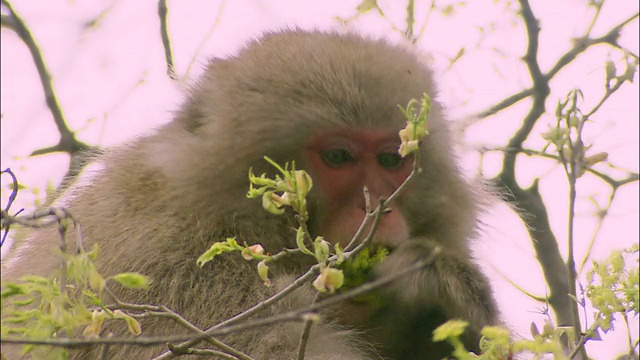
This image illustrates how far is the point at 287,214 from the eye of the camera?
4.08 metres

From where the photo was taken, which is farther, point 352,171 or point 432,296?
point 352,171

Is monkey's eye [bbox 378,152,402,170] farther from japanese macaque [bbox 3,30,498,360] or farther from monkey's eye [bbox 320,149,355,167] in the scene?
monkey's eye [bbox 320,149,355,167]

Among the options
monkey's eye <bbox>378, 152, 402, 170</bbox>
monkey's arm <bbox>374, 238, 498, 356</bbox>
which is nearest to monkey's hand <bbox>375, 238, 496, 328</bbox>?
monkey's arm <bbox>374, 238, 498, 356</bbox>

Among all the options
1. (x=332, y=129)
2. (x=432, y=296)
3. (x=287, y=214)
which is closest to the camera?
(x=432, y=296)

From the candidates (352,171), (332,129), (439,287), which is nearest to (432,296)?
(439,287)

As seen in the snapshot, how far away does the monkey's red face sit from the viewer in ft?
12.9

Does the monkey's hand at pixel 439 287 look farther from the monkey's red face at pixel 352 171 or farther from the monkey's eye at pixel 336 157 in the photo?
the monkey's eye at pixel 336 157

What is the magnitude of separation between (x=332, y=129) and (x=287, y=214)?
47 cm

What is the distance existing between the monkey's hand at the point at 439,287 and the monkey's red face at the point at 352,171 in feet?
0.81

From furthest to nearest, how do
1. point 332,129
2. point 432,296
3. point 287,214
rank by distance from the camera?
point 332,129 < point 287,214 < point 432,296

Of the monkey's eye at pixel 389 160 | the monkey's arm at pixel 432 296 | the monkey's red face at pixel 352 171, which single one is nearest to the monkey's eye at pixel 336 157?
the monkey's red face at pixel 352 171

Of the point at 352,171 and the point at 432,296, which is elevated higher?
the point at 352,171

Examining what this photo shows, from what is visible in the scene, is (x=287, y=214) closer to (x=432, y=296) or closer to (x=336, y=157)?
(x=336, y=157)

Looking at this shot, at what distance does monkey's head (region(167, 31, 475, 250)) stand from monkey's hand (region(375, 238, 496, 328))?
0.29 metres
